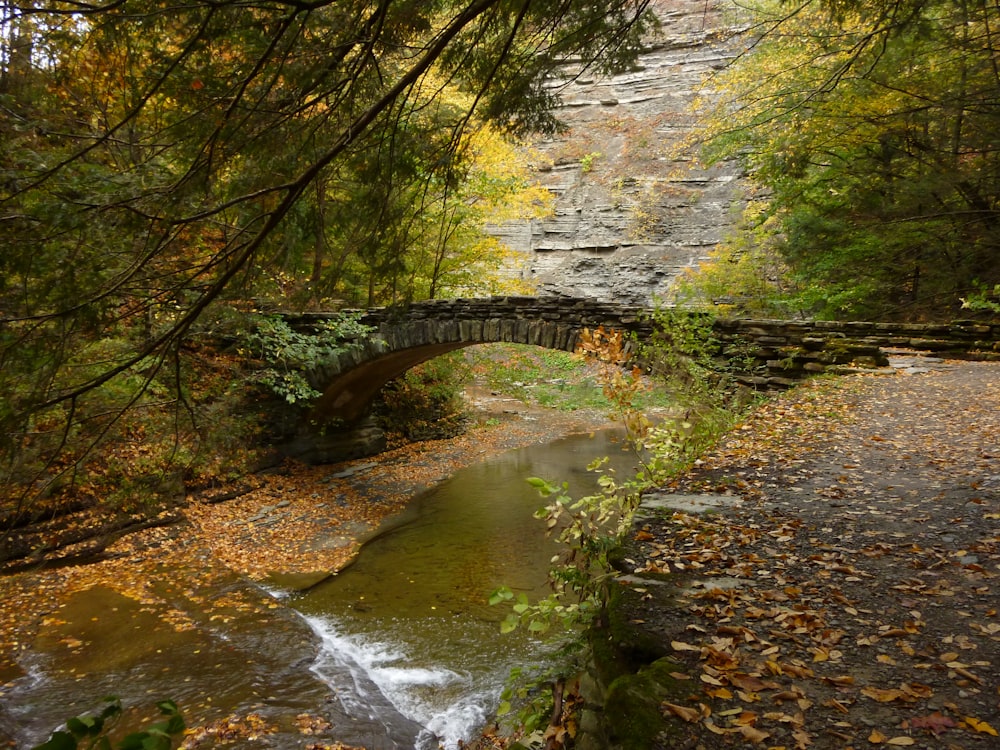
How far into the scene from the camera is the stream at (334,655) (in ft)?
15.3

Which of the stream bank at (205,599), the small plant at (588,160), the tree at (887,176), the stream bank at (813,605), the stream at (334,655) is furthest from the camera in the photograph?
the small plant at (588,160)

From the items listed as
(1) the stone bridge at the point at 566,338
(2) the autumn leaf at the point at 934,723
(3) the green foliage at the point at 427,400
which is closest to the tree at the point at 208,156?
(1) the stone bridge at the point at 566,338

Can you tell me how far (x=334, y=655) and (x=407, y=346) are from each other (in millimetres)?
6005

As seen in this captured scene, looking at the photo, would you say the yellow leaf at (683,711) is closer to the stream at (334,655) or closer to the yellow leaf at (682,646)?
the yellow leaf at (682,646)

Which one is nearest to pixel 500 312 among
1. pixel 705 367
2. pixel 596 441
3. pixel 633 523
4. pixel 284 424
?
pixel 705 367

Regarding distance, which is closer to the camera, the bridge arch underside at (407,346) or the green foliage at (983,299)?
the green foliage at (983,299)

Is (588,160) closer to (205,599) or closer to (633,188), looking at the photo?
(633,188)

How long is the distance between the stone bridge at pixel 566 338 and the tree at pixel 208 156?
107 centimetres

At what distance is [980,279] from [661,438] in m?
6.17

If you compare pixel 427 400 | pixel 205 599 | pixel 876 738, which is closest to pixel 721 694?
pixel 876 738

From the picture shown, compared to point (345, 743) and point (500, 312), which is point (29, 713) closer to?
point (345, 743)

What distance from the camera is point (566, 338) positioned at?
9297 mm

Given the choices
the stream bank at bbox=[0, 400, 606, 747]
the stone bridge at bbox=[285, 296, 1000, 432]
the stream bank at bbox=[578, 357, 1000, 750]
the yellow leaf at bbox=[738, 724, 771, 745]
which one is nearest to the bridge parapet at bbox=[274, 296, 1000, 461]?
the stone bridge at bbox=[285, 296, 1000, 432]

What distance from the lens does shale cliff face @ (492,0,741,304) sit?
75.8ft
